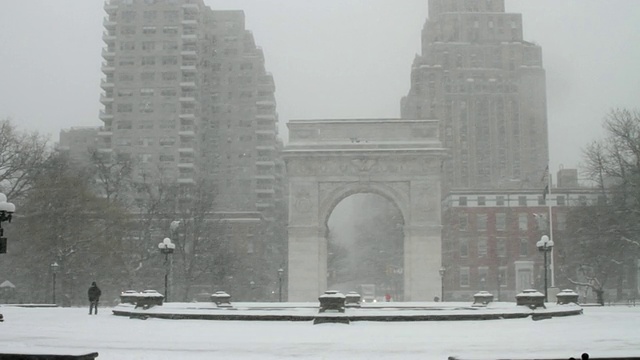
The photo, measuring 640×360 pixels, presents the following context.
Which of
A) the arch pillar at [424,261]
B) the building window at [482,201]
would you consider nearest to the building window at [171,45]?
the building window at [482,201]

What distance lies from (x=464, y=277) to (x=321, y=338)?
5695 cm

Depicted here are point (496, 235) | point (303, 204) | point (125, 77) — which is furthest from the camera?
point (125, 77)

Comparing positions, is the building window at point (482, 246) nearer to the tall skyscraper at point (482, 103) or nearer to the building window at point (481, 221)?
the building window at point (481, 221)

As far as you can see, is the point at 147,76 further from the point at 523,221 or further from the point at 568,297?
the point at 568,297

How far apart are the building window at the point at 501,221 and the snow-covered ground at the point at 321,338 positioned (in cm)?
4805

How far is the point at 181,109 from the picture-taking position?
94812 mm

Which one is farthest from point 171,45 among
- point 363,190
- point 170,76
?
point 363,190

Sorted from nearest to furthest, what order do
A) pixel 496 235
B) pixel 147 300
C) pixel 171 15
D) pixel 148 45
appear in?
pixel 147 300 < pixel 496 235 < pixel 148 45 < pixel 171 15

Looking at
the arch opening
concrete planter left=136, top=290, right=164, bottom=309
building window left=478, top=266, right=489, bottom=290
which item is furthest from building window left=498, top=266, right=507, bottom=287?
concrete planter left=136, top=290, right=164, bottom=309

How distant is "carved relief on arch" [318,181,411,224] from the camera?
176 ft

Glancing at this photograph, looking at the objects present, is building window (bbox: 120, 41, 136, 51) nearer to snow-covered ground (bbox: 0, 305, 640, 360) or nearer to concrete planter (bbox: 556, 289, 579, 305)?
snow-covered ground (bbox: 0, 305, 640, 360)

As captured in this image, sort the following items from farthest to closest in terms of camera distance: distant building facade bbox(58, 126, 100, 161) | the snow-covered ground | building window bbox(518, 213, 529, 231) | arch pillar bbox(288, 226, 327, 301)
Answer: distant building facade bbox(58, 126, 100, 161)
building window bbox(518, 213, 529, 231)
arch pillar bbox(288, 226, 327, 301)
the snow-covered ground

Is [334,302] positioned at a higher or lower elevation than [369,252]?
lower

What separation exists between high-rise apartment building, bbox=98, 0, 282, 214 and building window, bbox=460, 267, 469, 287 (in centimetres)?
3023
